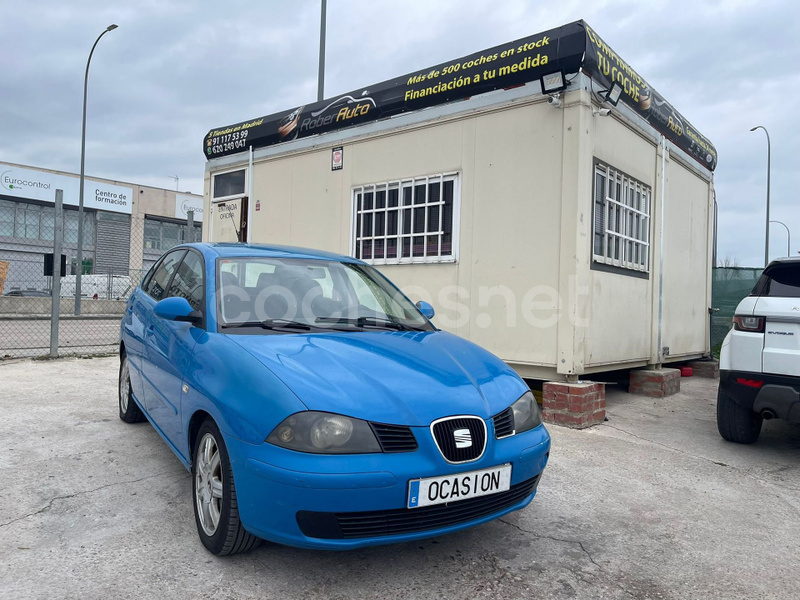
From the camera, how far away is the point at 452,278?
6.71m

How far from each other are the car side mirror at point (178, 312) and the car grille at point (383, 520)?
4.33ft

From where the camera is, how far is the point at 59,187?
35438 millimetres

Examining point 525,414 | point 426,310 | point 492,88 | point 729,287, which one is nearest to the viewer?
point 525,414

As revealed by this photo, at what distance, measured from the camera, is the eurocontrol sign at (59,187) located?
32.6 meters

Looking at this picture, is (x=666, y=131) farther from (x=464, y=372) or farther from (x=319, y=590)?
(x=319, y=590)

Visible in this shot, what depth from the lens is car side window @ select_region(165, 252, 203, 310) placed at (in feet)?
11.2

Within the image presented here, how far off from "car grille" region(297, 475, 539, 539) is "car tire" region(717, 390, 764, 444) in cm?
342

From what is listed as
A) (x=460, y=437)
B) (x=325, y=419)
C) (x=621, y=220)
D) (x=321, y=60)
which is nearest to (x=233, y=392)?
(x=325, y=419)

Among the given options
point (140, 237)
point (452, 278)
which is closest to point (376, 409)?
point (452, 278)

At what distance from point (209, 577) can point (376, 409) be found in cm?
100

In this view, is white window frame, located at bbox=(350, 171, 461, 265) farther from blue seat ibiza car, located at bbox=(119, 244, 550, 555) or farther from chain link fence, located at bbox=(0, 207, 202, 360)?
blue seat ibiza car, located at bbox=(119, 244, 550, 555)

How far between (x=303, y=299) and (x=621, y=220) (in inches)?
176

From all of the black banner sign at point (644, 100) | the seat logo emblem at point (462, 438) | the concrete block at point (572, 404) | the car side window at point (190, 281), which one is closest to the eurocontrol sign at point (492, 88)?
the black banner sign at point (644, 100)

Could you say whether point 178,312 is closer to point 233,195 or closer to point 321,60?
point 233,195
